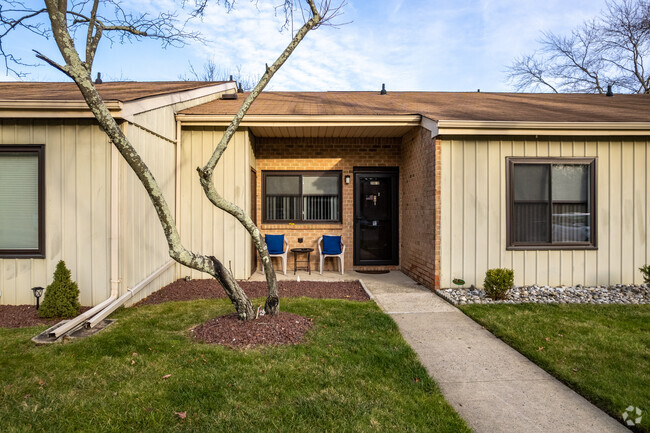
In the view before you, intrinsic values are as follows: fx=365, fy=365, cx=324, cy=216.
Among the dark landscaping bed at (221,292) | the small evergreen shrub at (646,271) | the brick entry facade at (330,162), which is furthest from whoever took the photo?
the brick entry facade at (330,162)

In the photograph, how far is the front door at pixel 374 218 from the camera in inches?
325

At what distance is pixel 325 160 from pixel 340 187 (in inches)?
27.4

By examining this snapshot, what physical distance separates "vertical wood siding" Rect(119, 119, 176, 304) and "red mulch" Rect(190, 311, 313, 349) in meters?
1.72

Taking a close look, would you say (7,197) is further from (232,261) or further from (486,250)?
(486,250)

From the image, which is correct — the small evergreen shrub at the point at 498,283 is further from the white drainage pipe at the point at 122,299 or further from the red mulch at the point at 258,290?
the white drainage pipe at the point at 122,299

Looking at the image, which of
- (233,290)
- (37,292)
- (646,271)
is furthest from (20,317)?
(646,271)

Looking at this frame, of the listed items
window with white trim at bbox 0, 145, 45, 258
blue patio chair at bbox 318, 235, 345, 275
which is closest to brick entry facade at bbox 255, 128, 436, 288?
blue patio chair at bbox 318, 235, 345, 275

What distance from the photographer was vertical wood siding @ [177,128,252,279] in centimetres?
676

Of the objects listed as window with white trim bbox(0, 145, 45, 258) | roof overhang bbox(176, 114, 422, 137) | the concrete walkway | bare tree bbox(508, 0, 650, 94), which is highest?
bare tree bbox(508, 0, 650, 94)

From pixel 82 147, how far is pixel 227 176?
7.92ft

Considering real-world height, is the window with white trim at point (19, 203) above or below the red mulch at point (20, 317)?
→ above

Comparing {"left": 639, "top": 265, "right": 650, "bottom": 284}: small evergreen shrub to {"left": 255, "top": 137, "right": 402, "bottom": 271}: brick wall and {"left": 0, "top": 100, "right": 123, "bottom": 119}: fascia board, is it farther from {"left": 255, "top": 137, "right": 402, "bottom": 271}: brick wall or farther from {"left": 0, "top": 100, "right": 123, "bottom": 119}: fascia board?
{"left": 0, "top": 100, "right": 123, "bottom": 119}: fascia board

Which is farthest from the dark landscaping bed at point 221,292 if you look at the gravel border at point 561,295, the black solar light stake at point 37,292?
the gravel border at point 561,295

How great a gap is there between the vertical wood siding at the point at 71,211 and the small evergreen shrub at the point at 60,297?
35 cm
